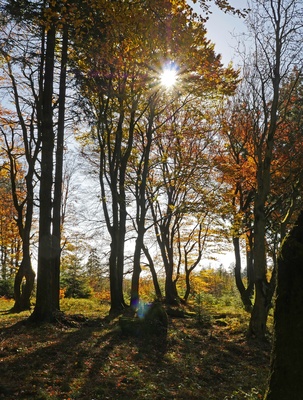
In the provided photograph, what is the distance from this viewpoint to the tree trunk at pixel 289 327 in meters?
2.95

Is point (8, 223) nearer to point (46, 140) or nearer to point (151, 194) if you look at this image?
point (151, 194)

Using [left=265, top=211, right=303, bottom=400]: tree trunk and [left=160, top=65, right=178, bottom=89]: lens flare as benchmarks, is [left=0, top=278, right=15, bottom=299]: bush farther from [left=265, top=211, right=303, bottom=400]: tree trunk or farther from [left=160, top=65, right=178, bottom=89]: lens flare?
[left=265, top=211, right=303, bottom=400]: tree trunk

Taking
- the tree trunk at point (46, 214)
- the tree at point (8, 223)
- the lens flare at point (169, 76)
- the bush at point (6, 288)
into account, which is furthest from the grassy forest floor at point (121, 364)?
the bush at point (6, 288)

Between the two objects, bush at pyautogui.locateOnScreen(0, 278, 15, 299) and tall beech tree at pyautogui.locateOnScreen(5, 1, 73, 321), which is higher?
tall beech tree at pyautogui.locateOnScreen(5, 1, 73, 321)

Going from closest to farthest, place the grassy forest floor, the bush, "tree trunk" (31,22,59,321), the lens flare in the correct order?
the grassy forest floor → "tree trunk" (31,22,59,321) → the lens flare → the bush

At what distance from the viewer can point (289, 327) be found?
9.96ft

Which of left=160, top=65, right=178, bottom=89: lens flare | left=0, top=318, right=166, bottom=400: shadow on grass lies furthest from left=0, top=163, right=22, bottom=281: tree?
left=0, top=318, right=166, bottom=400: shadow on grass

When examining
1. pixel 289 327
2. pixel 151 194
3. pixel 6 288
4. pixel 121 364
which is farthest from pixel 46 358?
pixel 6 288

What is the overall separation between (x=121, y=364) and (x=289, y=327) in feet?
15.0

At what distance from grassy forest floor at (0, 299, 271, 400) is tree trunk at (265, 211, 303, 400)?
2.48 meters

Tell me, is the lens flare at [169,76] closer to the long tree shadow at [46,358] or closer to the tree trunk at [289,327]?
the long tree shadow at [46,358]

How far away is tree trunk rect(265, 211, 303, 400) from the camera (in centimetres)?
295

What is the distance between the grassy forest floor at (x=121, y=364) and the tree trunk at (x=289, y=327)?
2.48 meters

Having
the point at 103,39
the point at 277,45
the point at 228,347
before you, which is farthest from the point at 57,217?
the point at 277,45
